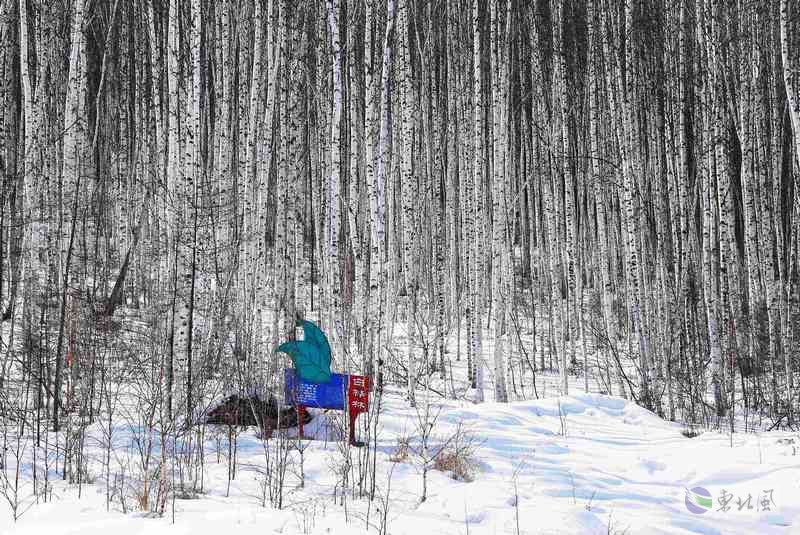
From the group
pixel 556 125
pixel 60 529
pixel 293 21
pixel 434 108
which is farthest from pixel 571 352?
pixel 60 529

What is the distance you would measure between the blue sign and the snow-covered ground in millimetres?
412

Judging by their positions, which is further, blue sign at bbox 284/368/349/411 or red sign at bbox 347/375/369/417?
blue sign at bbox 284/368/349/411

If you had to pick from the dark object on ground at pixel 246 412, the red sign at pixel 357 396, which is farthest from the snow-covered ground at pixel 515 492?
the red sign at pixel 357 396

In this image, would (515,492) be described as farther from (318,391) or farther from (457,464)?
(318,391)

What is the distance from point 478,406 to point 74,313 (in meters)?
4.33

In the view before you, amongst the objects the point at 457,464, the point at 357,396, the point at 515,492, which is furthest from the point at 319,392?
the point at 515,492

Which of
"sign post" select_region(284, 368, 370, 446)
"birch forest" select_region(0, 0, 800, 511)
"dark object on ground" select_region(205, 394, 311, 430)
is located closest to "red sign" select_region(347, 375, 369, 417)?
"sign post" select_region(284, 368, 370, 446)

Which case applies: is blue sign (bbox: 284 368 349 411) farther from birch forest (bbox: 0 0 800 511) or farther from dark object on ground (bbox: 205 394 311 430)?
dark object on ground (bbox: 205 394 311 430)

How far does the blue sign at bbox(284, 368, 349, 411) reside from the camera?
4.61m

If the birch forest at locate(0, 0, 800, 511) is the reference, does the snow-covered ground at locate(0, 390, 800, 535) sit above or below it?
below

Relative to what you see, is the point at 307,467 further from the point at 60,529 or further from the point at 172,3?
the point at 172,3

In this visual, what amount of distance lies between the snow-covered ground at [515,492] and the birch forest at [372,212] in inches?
20.4

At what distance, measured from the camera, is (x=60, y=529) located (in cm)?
300

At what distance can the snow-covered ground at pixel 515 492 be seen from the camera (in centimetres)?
316
